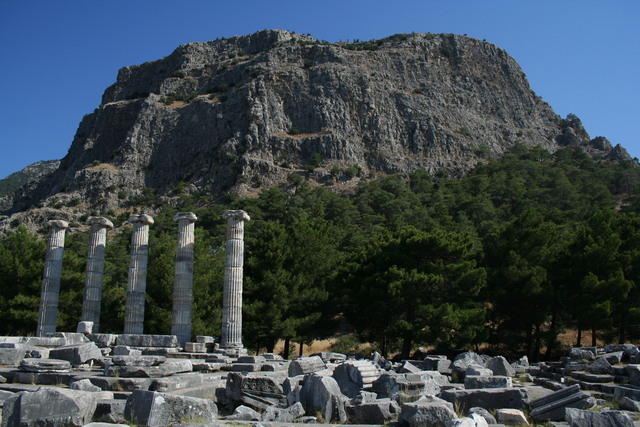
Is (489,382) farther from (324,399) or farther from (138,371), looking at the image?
(138,371)

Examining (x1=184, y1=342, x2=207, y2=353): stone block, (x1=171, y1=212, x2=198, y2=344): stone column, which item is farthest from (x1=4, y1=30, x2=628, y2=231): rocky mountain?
(x1=184, y1=342, x2=207, y2=353): stone block

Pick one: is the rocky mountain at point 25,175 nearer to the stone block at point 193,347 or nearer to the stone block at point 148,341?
the stone block at point 148,341

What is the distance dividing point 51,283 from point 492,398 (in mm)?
23709

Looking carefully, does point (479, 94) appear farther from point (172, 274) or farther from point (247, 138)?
point (172, 274)

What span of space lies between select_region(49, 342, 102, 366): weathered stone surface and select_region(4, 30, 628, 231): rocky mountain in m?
70.1

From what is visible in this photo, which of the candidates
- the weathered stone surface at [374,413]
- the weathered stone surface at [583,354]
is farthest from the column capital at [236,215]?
the weathered stone surface at [374,413]

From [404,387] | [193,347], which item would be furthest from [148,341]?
[404,387]

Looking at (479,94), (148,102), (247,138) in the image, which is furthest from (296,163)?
(479,94)

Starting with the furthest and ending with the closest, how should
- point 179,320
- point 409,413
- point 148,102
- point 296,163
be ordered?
point 148,102 < point 296,163 < point 179,320 < point 409,413

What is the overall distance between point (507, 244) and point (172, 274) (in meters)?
17.5

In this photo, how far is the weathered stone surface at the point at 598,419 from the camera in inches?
291

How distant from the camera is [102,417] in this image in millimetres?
8328

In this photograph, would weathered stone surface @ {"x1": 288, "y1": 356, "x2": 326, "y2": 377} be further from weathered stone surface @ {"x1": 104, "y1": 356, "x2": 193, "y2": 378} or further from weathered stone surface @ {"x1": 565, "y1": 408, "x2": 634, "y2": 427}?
weathered stone surface @ {"x1": 565, "y1": 408, "x2": 634, "y2": 427}

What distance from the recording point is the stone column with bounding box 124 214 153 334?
25.8 meters
